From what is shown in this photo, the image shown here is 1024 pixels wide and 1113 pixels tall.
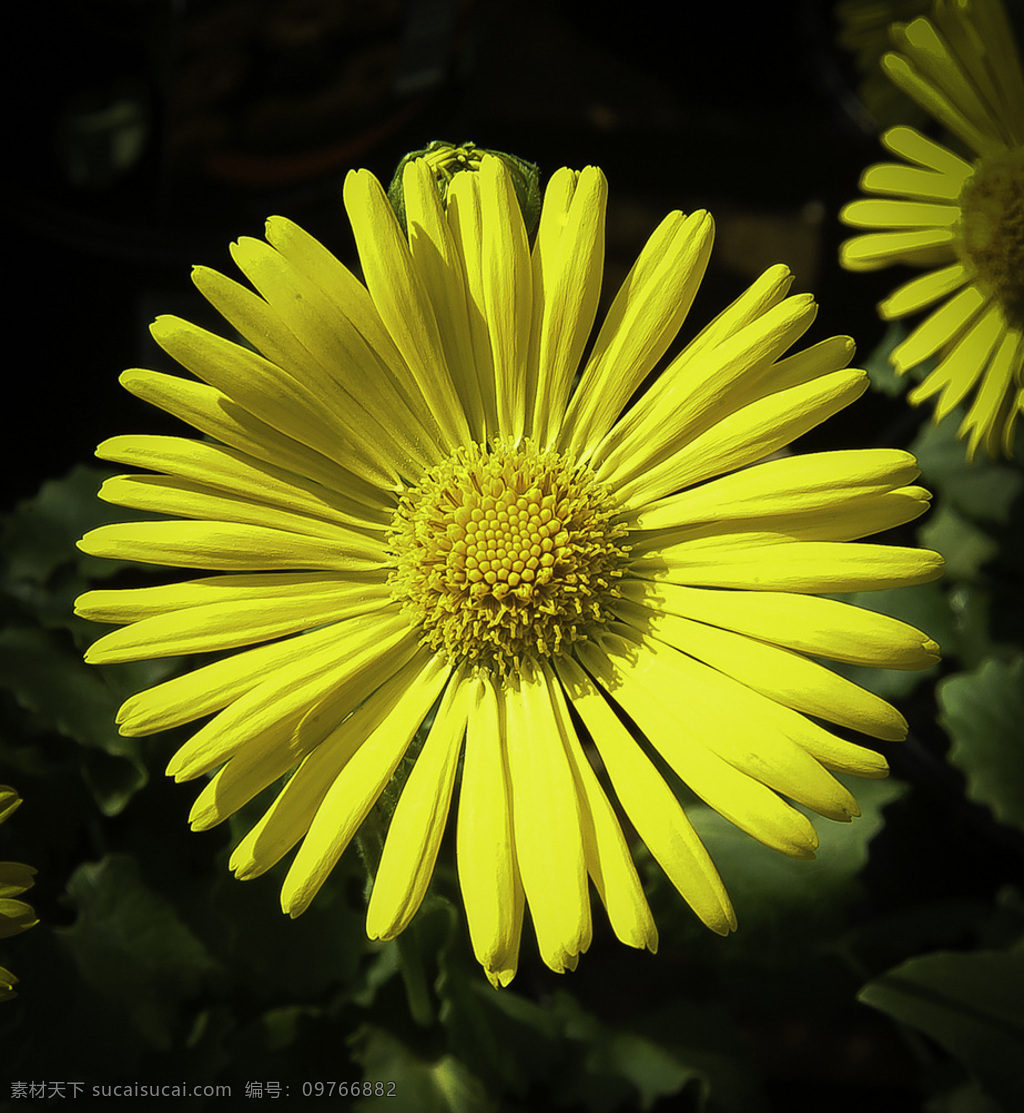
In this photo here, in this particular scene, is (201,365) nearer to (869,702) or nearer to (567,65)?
(869,702)

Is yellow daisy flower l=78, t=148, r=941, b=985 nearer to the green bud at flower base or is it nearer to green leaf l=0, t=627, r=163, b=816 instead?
the green bud at flower base

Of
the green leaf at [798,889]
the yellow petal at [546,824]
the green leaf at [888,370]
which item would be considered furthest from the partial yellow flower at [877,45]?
the yellow petal at [546,824]

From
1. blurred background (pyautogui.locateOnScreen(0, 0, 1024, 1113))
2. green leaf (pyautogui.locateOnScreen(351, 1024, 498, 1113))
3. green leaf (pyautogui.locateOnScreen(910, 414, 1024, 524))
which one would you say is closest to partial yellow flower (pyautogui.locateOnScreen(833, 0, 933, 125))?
blurred background (pyautogui.locateOnScreen(0, 0, 1024, 1113))

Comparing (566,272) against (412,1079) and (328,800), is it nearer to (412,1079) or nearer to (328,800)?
(328,800)

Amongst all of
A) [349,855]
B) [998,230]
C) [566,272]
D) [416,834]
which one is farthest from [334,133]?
[416,834]

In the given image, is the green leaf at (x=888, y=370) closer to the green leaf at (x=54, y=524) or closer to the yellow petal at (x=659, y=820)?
the yellow petal at (x=659, y=820)

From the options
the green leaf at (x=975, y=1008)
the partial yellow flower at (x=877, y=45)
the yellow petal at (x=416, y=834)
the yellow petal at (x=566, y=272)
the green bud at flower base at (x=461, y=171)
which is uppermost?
the partial yellow flower at (x=877, y=45)

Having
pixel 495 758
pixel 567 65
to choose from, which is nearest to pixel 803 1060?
pixel 495 758
